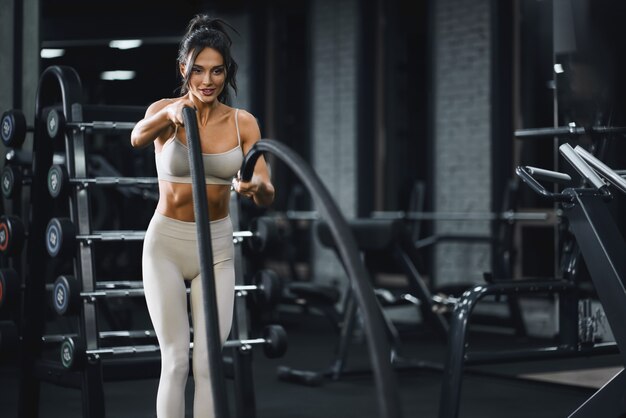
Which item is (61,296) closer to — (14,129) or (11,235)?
(11,235)

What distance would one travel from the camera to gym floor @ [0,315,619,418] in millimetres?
4535

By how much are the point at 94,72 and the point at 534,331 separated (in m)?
6.36

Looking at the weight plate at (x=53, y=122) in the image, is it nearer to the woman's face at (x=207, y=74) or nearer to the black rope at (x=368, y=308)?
the woman's face at (x=207, y=74)

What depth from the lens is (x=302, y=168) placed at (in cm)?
211

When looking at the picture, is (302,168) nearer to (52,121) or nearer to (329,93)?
(52,121)

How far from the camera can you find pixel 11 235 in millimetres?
3822

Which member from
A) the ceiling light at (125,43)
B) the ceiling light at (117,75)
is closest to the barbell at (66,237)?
the ceiling light at (125,43)

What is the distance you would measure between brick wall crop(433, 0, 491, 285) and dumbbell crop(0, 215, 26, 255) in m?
4.75

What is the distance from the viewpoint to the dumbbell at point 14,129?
3.86 metres

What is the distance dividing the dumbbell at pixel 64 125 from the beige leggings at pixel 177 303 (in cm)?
113

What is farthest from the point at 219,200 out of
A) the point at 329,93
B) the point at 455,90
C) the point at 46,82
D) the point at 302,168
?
the point at 329,93

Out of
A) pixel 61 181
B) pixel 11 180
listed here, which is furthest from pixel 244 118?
pixel 11 180

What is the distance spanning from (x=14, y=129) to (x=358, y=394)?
7.23 feet

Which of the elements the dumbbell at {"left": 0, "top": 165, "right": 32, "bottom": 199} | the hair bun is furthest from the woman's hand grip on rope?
the dumbbell at {"left": 0, "top": 165, "right": 32, "bottom": 199}
